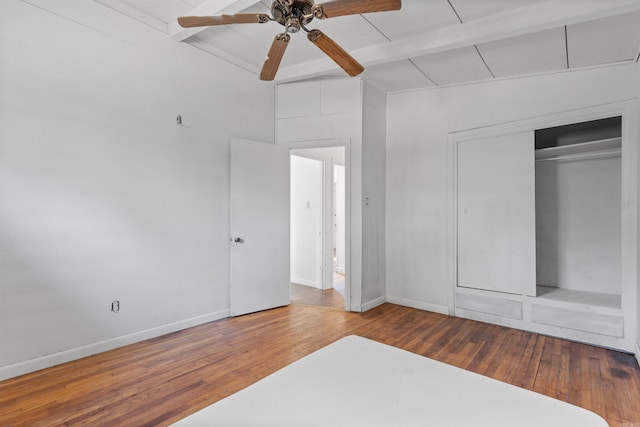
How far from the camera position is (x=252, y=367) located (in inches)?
107

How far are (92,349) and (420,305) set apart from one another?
3.61m

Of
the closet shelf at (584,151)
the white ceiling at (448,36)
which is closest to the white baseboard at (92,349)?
the white ceiling at (448,36)

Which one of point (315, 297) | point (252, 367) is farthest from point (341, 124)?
point (252, 367)

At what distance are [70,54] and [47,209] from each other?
1281 mm

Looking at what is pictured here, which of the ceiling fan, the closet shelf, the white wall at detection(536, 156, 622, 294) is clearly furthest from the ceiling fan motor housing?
the white wall at detection(536, 156, 622, 294)

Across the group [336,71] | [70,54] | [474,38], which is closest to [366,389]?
[474,38]

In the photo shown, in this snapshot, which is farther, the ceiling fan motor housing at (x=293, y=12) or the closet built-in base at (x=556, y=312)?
the closet built-in base at (x=556, y=312)

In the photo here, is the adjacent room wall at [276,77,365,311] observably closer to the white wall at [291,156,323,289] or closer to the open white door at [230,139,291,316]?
the open white door at [230,139,291,316]

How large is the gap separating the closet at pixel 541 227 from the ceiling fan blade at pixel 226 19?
295 centimetres

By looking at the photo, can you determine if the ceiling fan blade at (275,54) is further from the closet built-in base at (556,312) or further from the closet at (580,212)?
the closet built-in base at (556,312)

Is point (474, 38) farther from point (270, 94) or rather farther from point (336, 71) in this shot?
point (270, 94)

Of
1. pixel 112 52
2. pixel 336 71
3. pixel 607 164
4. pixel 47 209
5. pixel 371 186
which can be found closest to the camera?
pixel 47 209

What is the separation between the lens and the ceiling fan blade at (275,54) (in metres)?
2.19

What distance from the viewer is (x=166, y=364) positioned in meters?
2.75
